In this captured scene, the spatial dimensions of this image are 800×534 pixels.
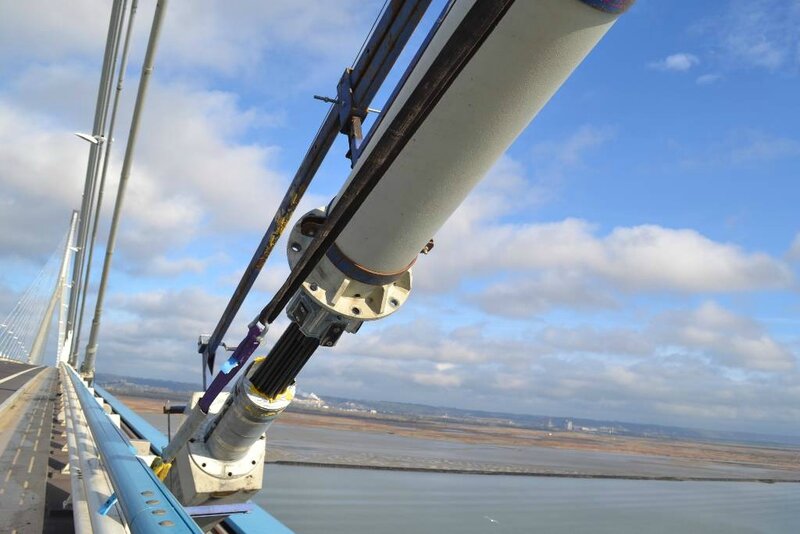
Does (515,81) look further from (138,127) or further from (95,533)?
(138,127)

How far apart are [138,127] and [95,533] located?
311 inches

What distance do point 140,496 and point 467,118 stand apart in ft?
7.69

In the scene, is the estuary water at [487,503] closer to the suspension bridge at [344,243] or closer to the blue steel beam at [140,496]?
the suspension bridge at [344,243]

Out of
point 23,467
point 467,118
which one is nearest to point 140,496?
point 467,118

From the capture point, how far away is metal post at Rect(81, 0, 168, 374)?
6860 mm

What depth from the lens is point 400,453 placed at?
39.7 m

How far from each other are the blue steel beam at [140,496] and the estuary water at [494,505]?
13.0 meters

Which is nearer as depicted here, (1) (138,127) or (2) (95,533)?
(2) (95,533)

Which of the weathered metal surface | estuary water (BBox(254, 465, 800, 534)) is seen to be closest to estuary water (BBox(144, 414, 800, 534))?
estuary water (BBox(254, 465, 800, 534))

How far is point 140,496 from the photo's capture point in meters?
2.19

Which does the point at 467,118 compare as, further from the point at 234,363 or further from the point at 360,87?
the point at 234,363

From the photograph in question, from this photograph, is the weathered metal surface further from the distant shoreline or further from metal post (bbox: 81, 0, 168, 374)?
the distant shoreline

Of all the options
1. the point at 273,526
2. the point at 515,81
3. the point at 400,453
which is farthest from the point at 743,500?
the point at 515,81

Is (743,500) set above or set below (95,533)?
below
